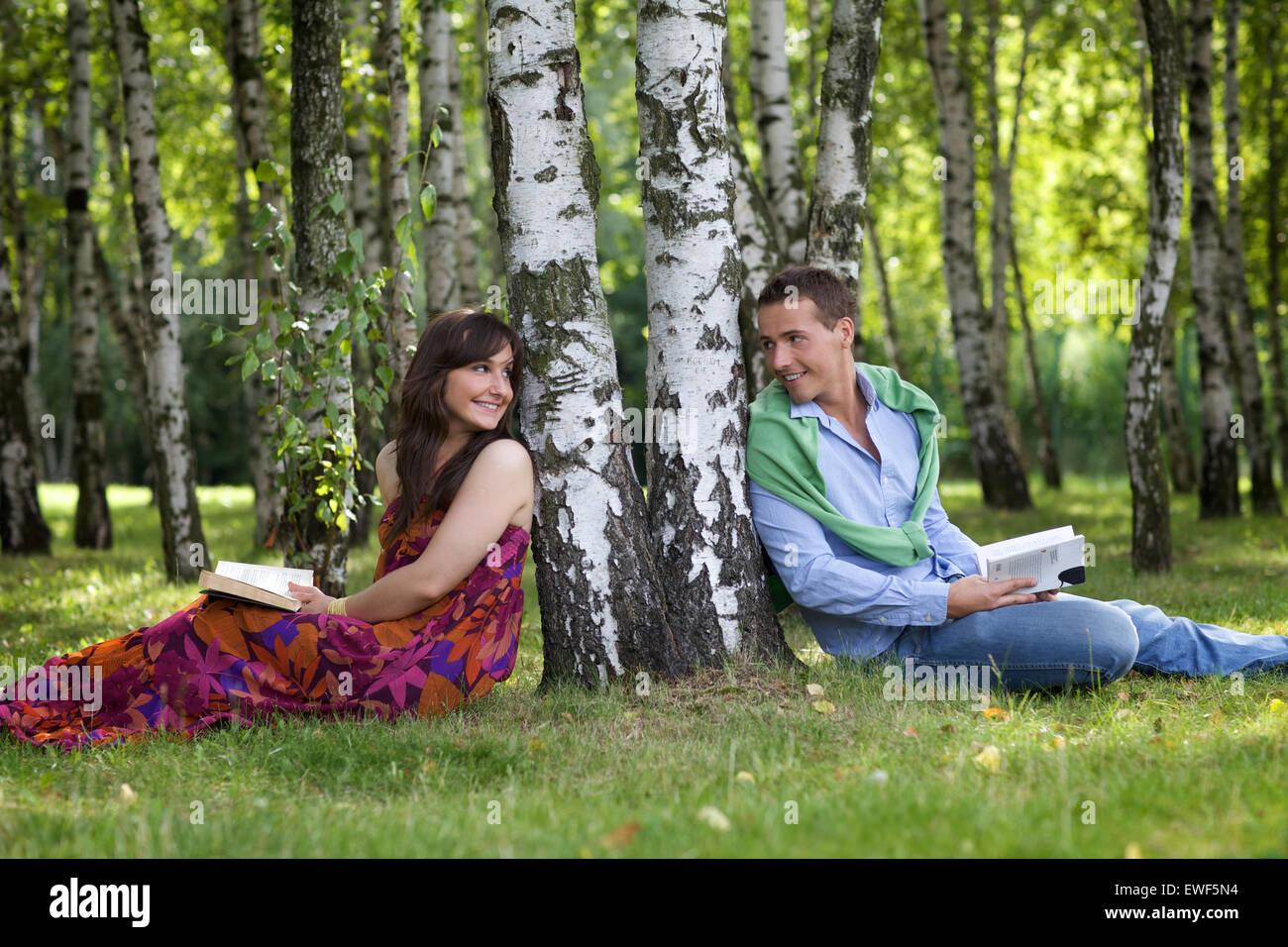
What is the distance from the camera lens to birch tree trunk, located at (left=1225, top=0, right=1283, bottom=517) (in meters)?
11.6

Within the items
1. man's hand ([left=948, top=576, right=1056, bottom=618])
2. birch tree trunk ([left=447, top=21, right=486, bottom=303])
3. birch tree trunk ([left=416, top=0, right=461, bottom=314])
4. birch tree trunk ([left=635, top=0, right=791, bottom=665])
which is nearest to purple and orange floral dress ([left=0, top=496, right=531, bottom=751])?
birch tree trunk ([left=635, top=0, right=791, bottom=665])

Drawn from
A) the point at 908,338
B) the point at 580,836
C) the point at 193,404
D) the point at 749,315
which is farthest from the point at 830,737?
the point at 193,404

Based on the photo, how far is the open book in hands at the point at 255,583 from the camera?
13.0ft

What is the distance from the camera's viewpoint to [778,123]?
8016 mm

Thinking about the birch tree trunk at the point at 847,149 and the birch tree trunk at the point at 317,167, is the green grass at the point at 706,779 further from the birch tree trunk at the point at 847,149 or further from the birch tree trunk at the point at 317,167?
the birch tree trunk at the point at 317,167

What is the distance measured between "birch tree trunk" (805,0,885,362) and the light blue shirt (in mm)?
1375

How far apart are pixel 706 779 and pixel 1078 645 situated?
1.71 metres

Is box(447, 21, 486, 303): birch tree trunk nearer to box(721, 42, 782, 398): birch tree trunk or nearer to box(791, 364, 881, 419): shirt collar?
box(721, 42, 782, 398): birch tree trunk

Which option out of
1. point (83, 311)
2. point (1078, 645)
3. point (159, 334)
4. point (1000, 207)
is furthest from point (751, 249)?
point (1000, 207)

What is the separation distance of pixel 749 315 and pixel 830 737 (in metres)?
3.41

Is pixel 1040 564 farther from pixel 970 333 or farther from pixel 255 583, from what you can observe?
pixel 970 333

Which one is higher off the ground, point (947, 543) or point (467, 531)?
point (467, 531)

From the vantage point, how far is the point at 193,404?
33594 millimetres

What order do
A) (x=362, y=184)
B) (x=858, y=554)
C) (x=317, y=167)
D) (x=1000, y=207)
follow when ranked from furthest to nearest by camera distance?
1. (x=1000, y=207)
2. (x=362, y=184)
3. (x=317, y=167)
4. (x=858, y=554)
